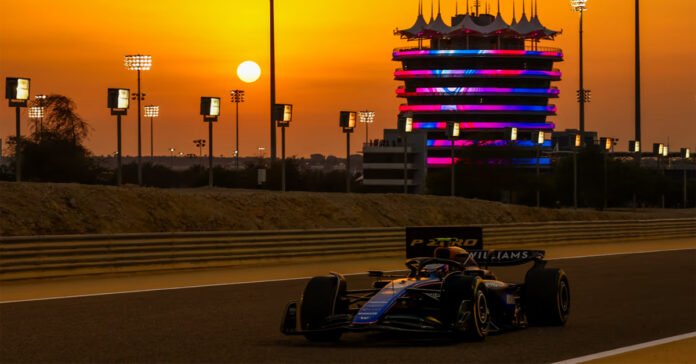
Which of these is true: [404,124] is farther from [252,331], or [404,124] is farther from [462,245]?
[252,331]

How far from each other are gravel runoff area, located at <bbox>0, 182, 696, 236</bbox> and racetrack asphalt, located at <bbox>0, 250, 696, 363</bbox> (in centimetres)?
865

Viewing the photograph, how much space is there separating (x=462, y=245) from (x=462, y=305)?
125 inches

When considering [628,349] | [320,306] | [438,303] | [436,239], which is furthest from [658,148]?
[320,306]

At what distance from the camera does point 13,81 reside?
3331 cm

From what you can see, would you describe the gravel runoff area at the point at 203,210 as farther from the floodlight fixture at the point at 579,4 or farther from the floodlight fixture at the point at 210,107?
the floodlight fixture at the point at 579,4

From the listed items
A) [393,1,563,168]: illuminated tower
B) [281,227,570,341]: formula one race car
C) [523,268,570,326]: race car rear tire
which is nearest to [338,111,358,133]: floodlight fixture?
[281,227,570,341]: formula one race car

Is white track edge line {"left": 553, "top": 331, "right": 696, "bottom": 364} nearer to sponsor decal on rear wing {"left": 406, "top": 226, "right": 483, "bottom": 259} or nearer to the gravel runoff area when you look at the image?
sponsor decal on rear wing {"left": 406, "top": 226, "right": 483, "bottom": 259}

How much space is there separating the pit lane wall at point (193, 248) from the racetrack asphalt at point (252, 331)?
3.34 m

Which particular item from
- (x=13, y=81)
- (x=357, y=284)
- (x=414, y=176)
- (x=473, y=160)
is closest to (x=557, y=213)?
(x=13, y=81)

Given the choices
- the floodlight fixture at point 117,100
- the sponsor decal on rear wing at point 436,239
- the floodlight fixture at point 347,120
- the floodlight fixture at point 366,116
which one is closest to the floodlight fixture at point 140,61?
the floodlight fixture at point 347,120

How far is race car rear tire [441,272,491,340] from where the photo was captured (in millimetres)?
11625

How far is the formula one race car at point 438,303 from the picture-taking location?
11.6m

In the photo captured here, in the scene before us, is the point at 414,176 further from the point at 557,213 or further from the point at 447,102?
the point at 557,213

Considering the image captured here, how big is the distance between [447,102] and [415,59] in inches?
337
